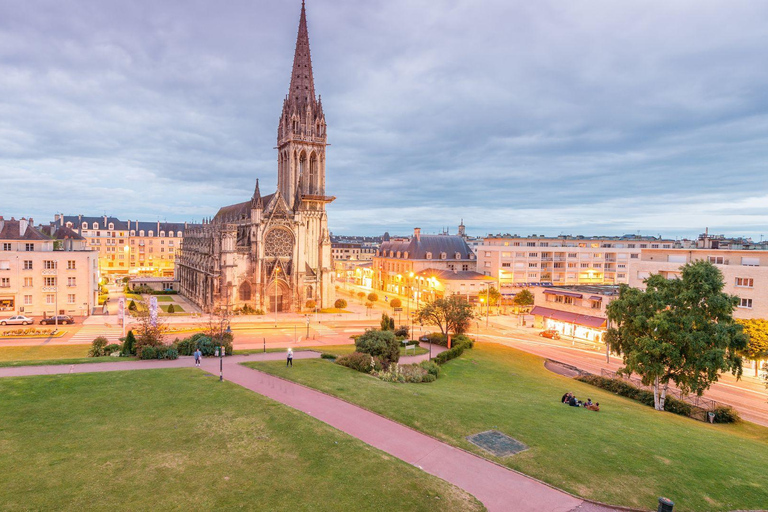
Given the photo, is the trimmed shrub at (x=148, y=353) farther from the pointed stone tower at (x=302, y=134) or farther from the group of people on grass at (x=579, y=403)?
the pointed stone tower at (x=302, y=134)

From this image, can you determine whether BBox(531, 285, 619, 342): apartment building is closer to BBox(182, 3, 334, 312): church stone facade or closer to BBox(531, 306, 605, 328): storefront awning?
BBox(531, 306, 605, 328): storefront awning

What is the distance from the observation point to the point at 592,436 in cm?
2086

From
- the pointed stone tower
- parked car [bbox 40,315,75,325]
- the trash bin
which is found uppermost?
the pointed stone tower

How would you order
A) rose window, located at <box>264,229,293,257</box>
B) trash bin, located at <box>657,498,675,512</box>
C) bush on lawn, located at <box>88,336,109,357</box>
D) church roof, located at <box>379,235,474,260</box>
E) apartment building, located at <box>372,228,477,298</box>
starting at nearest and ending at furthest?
trash bin, located at <box>657,498,675,512</box> → bush on lawn, located at <box>88,336,109,357</box> → rose window, located at <box>264,229,293,257</box> → apartment building, located at <box>372,228,477,298</box> → church roof, located at <box>379,235,474,260</box>

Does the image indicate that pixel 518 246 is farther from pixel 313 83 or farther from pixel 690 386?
pixel 690 386

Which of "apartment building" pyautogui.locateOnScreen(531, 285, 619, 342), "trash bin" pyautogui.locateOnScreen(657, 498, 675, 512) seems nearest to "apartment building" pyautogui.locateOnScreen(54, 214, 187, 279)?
"apartment building" pyautogui.locateOnScreen(531, 285, 619, 342)

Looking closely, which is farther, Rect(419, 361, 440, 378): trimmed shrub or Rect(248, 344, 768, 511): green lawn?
Rect(419, 361, 440, 378): trimmed shrub

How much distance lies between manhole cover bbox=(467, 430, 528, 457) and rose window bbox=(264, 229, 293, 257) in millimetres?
60016

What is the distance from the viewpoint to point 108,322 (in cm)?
5750

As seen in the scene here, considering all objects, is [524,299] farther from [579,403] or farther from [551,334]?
[579,403]

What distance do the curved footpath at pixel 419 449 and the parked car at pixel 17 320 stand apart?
33.3 m

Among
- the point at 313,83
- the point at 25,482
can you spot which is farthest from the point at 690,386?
the point at 313,83

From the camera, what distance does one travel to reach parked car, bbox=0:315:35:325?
53.8 metres

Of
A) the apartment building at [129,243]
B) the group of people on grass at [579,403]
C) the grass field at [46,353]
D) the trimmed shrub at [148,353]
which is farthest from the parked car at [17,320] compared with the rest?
the apartment building at [129,243]
